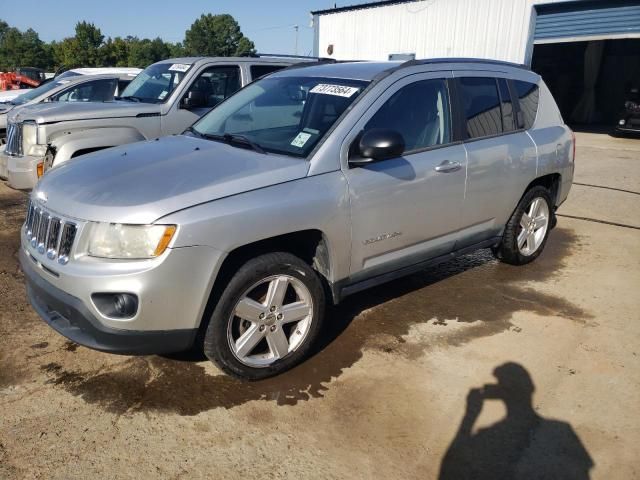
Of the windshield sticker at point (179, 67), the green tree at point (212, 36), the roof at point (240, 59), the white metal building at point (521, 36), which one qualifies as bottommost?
the windshield sticker at point (179, 67)

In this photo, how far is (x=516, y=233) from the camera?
4.95 m

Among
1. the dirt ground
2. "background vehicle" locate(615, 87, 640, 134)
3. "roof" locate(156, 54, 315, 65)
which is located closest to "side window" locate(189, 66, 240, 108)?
"roof" locate(156, 54, 315, 65)

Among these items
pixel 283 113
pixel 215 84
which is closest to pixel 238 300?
pixel 283 113

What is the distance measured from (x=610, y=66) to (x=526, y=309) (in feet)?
77.3

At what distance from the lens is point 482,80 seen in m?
4.36

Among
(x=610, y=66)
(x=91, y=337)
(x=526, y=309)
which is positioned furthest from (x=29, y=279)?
(x=610, y=66)

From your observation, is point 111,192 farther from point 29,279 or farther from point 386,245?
point 386,245

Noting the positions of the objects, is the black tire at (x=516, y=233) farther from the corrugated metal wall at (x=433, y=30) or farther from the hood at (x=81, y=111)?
the corrugated metal wall at (x=433, y=30)

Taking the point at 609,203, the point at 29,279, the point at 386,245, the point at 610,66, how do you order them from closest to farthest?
the point at 29,279 < the point at 386,245 < the point at 609,203 < the point at 610,66

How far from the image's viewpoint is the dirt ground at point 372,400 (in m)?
2.54

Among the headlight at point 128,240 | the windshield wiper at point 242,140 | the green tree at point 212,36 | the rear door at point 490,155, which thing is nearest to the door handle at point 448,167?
the rear door at point 490,155

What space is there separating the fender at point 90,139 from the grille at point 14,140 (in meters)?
0.61

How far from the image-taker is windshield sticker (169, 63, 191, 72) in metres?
6.75

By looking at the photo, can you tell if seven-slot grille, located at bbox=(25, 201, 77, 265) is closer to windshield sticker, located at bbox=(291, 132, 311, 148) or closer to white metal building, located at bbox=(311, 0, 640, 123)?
windshield sticker, located at bbox=(291, 132, 311, 148)
